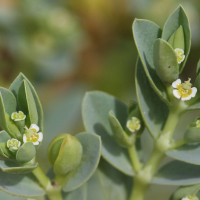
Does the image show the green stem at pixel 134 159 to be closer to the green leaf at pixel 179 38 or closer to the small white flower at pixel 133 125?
the small white flower at pixel 133 125

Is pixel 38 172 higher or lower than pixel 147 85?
lower

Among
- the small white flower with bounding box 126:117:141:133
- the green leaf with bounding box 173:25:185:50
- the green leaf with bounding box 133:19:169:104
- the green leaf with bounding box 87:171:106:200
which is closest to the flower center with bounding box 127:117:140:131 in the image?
the small white flower with bounding box 126:117:141:133

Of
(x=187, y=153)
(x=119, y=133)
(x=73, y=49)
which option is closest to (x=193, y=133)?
(x=187, y=153)

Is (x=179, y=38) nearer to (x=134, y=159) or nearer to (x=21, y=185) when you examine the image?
(x=134, y=159)

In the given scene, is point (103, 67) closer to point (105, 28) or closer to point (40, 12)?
point (105, 28)

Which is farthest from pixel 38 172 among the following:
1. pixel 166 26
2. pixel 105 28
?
pixel 105 28

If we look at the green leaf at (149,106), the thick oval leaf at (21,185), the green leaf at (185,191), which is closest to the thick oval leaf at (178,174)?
the green leaf at (185,191)

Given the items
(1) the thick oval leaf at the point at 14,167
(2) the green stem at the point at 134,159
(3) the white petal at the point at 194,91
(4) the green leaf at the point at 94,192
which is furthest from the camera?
(4) the green leaf at the point at 94,192
